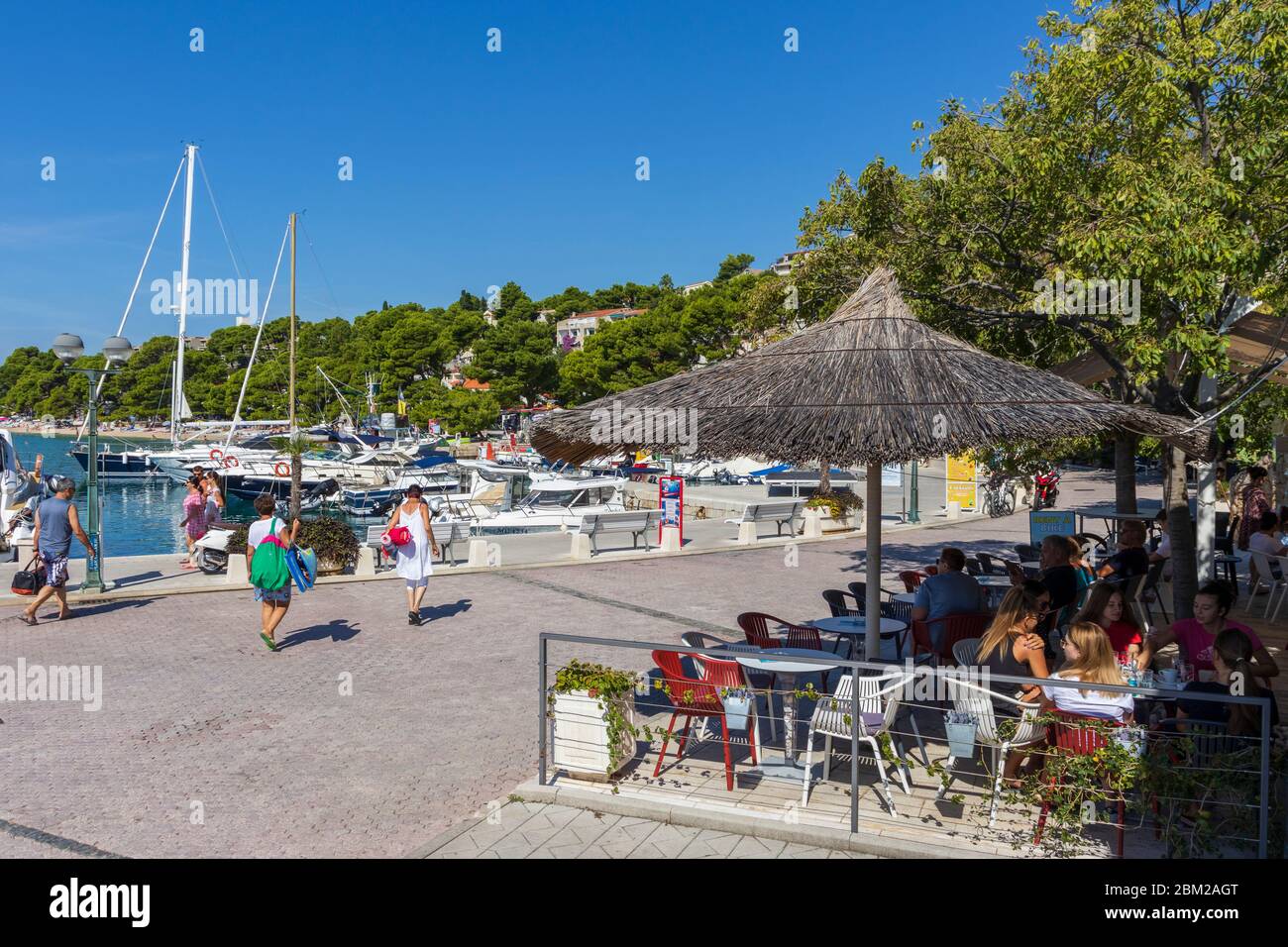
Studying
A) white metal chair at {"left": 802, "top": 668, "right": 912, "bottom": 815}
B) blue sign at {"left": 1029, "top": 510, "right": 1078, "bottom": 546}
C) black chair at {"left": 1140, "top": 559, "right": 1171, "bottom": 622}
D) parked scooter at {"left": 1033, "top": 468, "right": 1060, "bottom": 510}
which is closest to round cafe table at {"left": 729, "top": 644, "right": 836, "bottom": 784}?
white metal chair at {"left": 802, "top": 668, "right": 912, "bottom": 815}

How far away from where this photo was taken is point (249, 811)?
6.23 m

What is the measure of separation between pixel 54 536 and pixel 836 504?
1768 cm

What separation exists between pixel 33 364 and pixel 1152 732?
182673 millimetres

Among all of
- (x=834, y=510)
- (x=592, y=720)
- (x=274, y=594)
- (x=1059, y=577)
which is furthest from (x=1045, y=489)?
(x=592, y=720)

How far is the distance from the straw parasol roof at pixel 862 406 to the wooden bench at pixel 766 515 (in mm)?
13460

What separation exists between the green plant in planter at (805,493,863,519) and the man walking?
55.5 feet

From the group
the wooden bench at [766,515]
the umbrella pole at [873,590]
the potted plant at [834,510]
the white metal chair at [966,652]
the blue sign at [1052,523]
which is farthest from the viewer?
the potted plant at [834,510]

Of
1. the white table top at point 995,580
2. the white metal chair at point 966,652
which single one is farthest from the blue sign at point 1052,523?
the white metal chair at point 966,652

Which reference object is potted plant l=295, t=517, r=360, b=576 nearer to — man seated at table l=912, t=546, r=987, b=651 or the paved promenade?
the paved promenade

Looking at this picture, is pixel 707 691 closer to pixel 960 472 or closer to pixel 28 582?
pixel 28 582

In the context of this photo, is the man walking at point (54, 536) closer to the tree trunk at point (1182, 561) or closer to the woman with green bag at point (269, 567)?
the woman with green bag at point (269, 567)

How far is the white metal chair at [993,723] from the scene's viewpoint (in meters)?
5.52

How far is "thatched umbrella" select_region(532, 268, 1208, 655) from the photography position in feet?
21.9

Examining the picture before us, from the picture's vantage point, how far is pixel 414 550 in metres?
12.2
